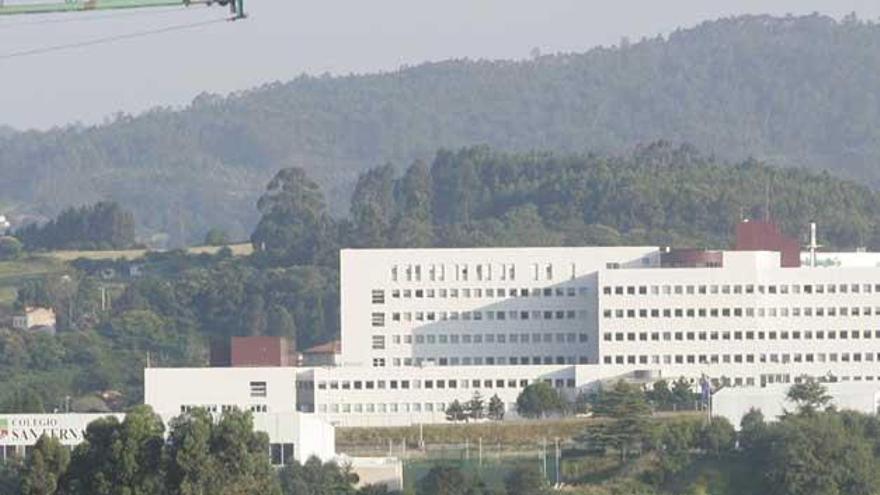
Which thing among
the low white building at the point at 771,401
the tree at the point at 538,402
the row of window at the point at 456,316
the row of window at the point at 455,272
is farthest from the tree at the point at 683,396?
the row of window at the point at 455,272

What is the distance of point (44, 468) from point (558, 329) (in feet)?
154

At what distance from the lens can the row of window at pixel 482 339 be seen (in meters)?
131

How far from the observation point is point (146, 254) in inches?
7815

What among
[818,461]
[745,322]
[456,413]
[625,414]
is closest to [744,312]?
[745,322]

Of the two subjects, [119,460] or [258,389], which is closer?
[119,460]

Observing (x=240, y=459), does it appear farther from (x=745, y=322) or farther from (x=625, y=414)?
(x=745, y=322)

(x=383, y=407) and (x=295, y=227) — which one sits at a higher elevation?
Answer: (x=295, y=227)

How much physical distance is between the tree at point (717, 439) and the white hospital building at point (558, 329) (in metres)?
14.7

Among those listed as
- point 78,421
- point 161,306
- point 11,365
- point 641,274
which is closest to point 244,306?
point 161,306

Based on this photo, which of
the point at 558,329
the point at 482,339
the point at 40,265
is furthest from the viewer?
the point at 40,265

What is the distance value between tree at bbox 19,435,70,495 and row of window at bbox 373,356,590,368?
42.8 meters

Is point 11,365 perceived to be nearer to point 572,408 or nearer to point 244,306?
Result: point 244,306

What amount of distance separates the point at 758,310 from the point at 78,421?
2630 centimetres

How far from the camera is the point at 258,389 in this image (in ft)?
411
